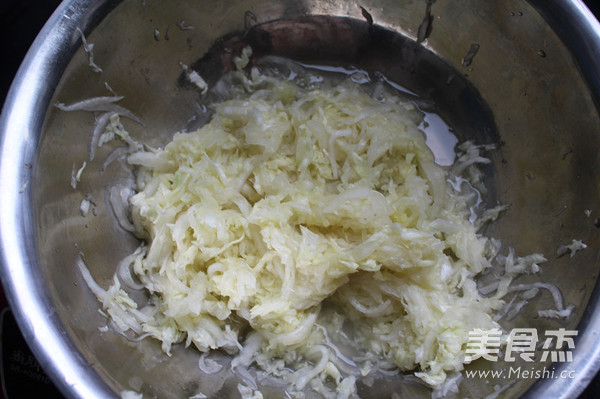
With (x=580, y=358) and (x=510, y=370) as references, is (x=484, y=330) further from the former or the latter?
(x=580, y=358)

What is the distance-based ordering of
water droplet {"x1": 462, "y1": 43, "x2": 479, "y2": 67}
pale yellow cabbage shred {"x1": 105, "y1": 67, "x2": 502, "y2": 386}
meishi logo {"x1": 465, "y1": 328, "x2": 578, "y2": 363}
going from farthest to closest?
water droplet {"x1": 462, "y1": 43, "x2": 479, "y2": 67}
pale yellow cabbage shred {"x1": 105, "y1": 67, "x2": 502, "y2": 386}
meishi logo {"x1": 465, "y1": 328, "x2": 578, "y2": 363}

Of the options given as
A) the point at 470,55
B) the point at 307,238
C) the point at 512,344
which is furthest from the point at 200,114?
the point at 512,344

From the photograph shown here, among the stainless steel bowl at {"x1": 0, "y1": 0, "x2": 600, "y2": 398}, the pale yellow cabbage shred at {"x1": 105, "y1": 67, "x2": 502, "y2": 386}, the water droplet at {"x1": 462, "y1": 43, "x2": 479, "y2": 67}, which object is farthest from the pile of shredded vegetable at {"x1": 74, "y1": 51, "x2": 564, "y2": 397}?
the water droplet at {"x1": 462, "y1": 43, "x2": 479, "y2": 67}

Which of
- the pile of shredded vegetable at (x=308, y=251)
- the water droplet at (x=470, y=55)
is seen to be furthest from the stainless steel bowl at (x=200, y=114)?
the pile of shredded vegetable at (x=308, y=251)

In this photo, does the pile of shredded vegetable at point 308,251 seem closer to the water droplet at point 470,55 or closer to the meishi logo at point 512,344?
the meishi logo at point 512,344

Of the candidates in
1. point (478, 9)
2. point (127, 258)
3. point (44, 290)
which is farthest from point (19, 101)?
point (478, 9)

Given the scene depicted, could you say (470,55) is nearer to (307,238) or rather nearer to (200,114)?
(307,238)

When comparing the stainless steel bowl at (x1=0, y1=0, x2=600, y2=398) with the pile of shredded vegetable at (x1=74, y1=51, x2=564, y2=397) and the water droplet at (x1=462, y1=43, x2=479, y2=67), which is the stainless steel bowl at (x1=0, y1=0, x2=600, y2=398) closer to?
the water droplet at (x1=462, y1=43, x2=479, y2=67)
